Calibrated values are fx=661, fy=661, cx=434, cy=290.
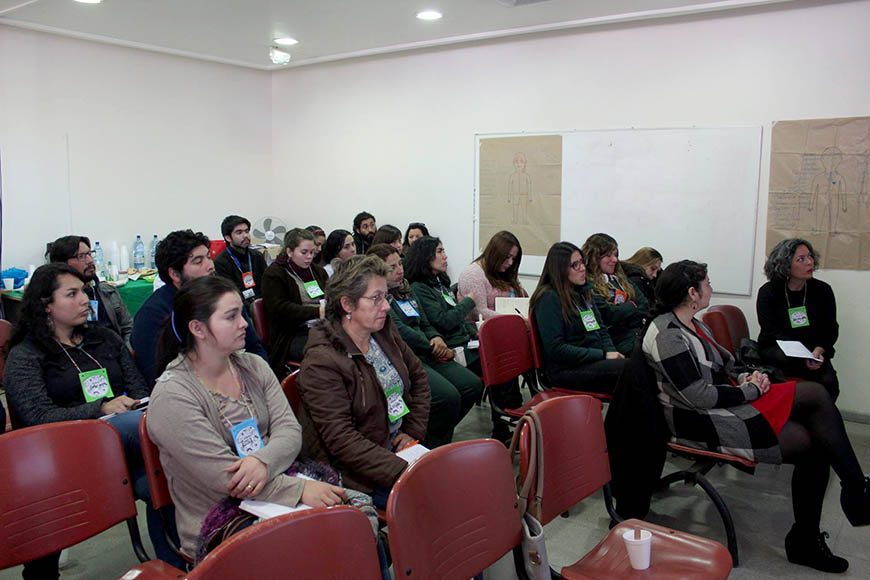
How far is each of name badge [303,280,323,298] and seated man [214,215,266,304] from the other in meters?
0.78

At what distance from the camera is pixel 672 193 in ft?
16.9

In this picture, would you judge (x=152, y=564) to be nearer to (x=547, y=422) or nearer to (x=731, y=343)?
(x=547, y=422)

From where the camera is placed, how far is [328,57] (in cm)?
686

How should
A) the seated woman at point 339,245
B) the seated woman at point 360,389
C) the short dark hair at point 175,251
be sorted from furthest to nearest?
the seated woman at point 339,245
the short dark hair at point 175,251
the seated woman at point 360,389

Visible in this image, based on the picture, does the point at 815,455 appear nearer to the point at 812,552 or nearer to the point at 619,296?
the point at 812,552

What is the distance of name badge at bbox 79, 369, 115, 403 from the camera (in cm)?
268

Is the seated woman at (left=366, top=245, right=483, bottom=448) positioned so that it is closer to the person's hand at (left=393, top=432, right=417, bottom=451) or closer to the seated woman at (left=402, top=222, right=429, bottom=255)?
the person's hand at (left=393, top=432, right=417, bottom=451)

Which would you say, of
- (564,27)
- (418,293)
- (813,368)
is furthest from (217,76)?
(813,368)

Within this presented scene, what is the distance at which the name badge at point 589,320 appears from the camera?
3.76 meters

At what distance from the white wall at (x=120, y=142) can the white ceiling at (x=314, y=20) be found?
285 mm

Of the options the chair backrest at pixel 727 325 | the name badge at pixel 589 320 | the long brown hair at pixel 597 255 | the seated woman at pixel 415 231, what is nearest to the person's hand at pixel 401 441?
the name badge at pixel 589 320

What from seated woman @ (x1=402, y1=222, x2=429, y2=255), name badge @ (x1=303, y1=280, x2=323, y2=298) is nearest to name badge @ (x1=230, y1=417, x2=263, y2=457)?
name badge @ (x1=303, y1=280, x2=323, y2=298)

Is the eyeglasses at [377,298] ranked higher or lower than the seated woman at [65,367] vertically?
higher

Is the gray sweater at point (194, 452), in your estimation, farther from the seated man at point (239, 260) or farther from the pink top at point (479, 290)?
the seated man at point (239, 260)
